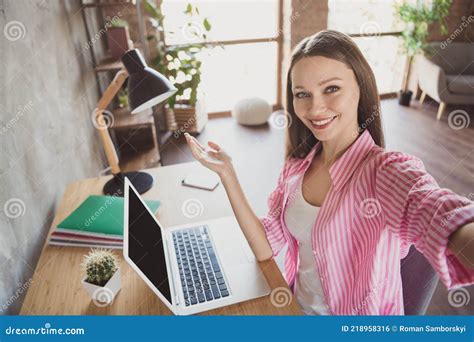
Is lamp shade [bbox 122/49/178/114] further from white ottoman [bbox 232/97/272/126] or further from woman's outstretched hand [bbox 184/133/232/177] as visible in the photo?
white ottoman [bbox 232/97/272/126]

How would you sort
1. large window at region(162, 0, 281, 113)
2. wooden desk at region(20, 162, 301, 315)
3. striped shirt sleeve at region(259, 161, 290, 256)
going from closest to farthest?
wooden desk at region(20, 162, 301, 315)
striped shirt sleeve at region(259, 161, 290, 256)
large window at region(162, 0, 281, 113)

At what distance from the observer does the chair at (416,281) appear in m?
0.93

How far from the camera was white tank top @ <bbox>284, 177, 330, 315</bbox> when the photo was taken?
105cm

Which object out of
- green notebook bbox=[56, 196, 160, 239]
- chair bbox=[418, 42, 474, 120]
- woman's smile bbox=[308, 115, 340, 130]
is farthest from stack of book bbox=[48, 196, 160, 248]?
chair bbox=[418, 42, 474, 120]

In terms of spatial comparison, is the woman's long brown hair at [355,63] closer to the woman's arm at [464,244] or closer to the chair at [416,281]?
the chair at [416,281]

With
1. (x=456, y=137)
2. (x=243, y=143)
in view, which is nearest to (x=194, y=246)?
(x=243, y=143)

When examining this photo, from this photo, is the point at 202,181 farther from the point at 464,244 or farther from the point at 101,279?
the point at 464,244

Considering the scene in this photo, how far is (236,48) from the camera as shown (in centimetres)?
434

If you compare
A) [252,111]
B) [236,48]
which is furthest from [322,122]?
[236,48]

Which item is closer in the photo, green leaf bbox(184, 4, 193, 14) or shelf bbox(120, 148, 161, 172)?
shelf bbox(120, 148, 161, 172)

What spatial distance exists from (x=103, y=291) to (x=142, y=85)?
0.75m

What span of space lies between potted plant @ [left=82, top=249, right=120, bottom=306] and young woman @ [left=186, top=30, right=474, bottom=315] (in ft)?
1.34

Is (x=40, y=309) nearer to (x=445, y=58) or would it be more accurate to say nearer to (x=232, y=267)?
(x=232, y=267)

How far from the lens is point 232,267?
3.42 feet
